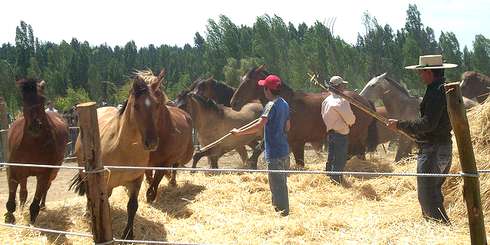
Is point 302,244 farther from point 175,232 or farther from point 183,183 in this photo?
point 183,183

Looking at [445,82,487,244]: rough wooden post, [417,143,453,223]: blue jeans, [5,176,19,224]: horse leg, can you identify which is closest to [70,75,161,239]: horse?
[5,176,19,224]: horse leg

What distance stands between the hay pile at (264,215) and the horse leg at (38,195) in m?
0.20

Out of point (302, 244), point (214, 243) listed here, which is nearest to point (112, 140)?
point (214, 243)

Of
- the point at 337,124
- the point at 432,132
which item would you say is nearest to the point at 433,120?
the point at 432,132

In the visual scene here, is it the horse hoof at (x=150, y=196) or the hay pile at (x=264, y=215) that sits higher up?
the horse hoof at (x=150, y=196)

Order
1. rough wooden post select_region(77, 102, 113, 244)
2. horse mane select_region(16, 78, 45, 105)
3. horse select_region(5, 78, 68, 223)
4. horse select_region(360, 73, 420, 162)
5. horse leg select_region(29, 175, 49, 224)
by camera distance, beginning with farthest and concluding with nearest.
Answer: horse select_region(360, 73, 420, 162) → horse mane select_region(16, 78, 45, 105) → horse select_region(5, 78, 68, 223) → horse leg select_region(29, 175, 49, 224) → rough wooden post select_region(77, 102, 113, 244)

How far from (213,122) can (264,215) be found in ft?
16.6

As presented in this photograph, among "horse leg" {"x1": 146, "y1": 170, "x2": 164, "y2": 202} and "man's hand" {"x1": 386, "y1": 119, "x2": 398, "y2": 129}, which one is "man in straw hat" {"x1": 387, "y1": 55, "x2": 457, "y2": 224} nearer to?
"man's hand" {"x1": 386, "y1": 119, "x2": 398, "y2": 129}

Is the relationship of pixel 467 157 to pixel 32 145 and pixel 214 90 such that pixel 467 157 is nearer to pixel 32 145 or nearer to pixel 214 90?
pixel 32 145

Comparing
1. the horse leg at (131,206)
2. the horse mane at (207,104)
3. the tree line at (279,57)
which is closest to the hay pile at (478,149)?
the horse leg at (131,206)

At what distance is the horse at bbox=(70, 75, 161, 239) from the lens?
5602 mm

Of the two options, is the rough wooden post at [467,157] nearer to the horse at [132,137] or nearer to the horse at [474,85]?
the horse at [132,137]

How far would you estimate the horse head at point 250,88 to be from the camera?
37.4 feet

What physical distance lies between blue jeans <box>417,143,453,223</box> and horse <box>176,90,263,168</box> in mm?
6188
